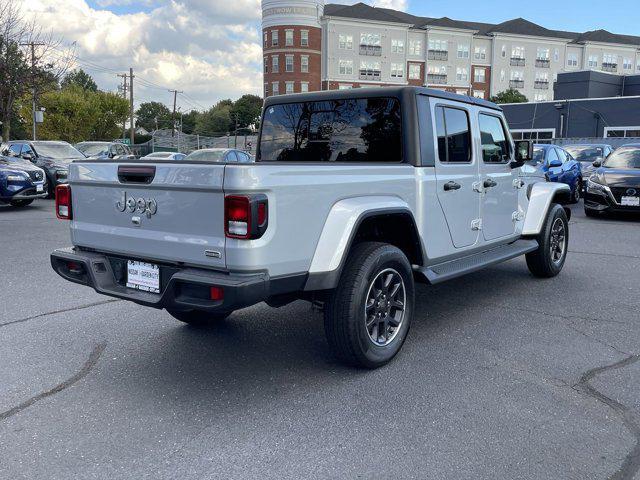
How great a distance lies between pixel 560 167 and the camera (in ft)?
48.9

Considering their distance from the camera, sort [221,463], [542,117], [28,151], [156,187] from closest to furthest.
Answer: [221,463] < [156,187] < [28,151] < [542,117]

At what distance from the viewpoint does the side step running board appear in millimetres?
4480

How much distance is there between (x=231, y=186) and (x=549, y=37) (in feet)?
270

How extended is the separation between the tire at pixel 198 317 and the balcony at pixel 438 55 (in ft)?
233

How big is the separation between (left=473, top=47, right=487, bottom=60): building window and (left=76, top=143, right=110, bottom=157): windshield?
62.4 metres

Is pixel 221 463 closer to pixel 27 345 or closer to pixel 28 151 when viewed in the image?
pixel 27 345

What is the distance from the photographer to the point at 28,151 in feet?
57.6

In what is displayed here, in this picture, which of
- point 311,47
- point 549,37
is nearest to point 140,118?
point 311,47

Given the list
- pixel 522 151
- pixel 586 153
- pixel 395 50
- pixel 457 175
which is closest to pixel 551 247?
pixel 522 151

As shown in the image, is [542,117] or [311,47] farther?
[311,47]

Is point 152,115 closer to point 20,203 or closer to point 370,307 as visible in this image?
point 20,203

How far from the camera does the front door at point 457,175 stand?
464 centimetres

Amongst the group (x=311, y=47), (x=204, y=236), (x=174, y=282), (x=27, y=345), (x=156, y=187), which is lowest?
(x=27, y=345)

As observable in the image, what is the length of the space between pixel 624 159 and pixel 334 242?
11.3 m
